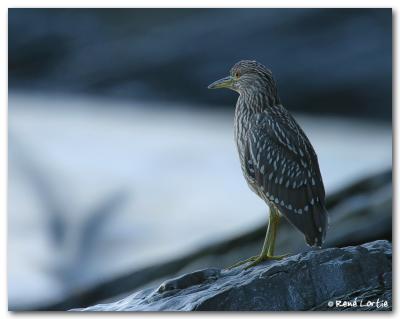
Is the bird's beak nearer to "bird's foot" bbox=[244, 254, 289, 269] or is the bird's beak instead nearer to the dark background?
the dark background

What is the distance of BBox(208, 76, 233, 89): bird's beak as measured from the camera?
169 inches

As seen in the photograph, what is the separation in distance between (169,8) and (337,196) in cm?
127

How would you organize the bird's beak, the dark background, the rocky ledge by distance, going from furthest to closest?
the dark background, the bird's beak, the rocky ledge

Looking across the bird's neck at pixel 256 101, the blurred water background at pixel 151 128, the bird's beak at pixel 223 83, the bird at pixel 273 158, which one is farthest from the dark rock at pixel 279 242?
the bird's beak at pixel 223 83

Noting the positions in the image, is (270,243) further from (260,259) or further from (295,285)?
(295,285)

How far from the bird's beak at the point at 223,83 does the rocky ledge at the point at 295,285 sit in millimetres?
890

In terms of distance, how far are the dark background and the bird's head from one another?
0.15 m

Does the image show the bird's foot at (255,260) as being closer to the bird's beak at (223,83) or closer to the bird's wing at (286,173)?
the bird's wing at (286,173)

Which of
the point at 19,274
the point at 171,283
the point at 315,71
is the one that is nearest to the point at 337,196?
the point at 315,71

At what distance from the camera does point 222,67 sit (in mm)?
4441

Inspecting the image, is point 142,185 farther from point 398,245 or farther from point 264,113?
point 398,245

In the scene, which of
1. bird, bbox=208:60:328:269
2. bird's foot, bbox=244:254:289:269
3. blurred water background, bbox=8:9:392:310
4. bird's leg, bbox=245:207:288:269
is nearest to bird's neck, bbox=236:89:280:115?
bird, bbox=208:60:328:269

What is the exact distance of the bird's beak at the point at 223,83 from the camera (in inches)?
169

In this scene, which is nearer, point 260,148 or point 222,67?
point 260,148
